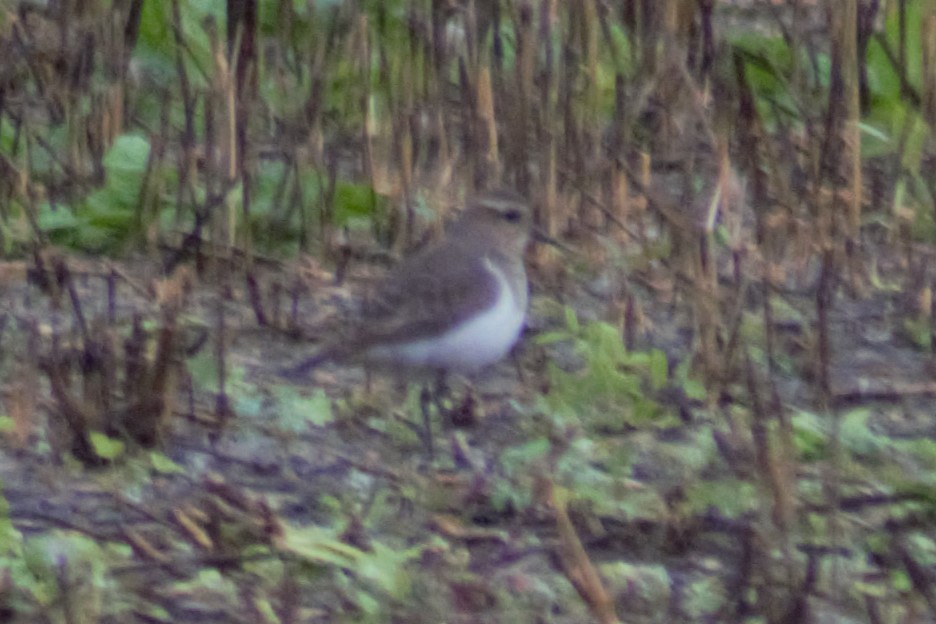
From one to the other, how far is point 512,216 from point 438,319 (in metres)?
0.74

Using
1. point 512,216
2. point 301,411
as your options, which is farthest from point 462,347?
point 512,216

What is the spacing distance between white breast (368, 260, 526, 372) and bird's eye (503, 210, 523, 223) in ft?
2.16

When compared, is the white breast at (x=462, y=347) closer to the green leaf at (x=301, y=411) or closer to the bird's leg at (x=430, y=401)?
the bird's leg at (x=430, y=401)

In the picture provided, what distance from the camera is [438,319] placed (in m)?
4.65

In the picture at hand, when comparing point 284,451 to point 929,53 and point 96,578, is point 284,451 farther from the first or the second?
point 929,53

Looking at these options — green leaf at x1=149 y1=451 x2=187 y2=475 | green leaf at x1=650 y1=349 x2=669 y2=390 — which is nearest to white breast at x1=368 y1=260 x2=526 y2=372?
green leaf at x1=650 y1=349 x2=669 y2=390

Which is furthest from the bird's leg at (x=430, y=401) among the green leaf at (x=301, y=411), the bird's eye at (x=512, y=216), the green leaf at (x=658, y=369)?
the bird's eye at (x=512, y=216)

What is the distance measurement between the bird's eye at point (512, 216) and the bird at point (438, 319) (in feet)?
1.07

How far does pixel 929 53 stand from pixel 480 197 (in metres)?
1.48

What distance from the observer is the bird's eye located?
17.4ft

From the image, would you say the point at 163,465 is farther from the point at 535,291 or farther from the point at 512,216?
the point at 535,291

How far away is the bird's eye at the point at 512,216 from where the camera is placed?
17.4 ft

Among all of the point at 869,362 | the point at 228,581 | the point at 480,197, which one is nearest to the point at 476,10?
the point at 480,197

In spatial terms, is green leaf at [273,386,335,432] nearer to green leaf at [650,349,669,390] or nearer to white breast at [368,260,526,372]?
white breast at [368,260,526,372]
